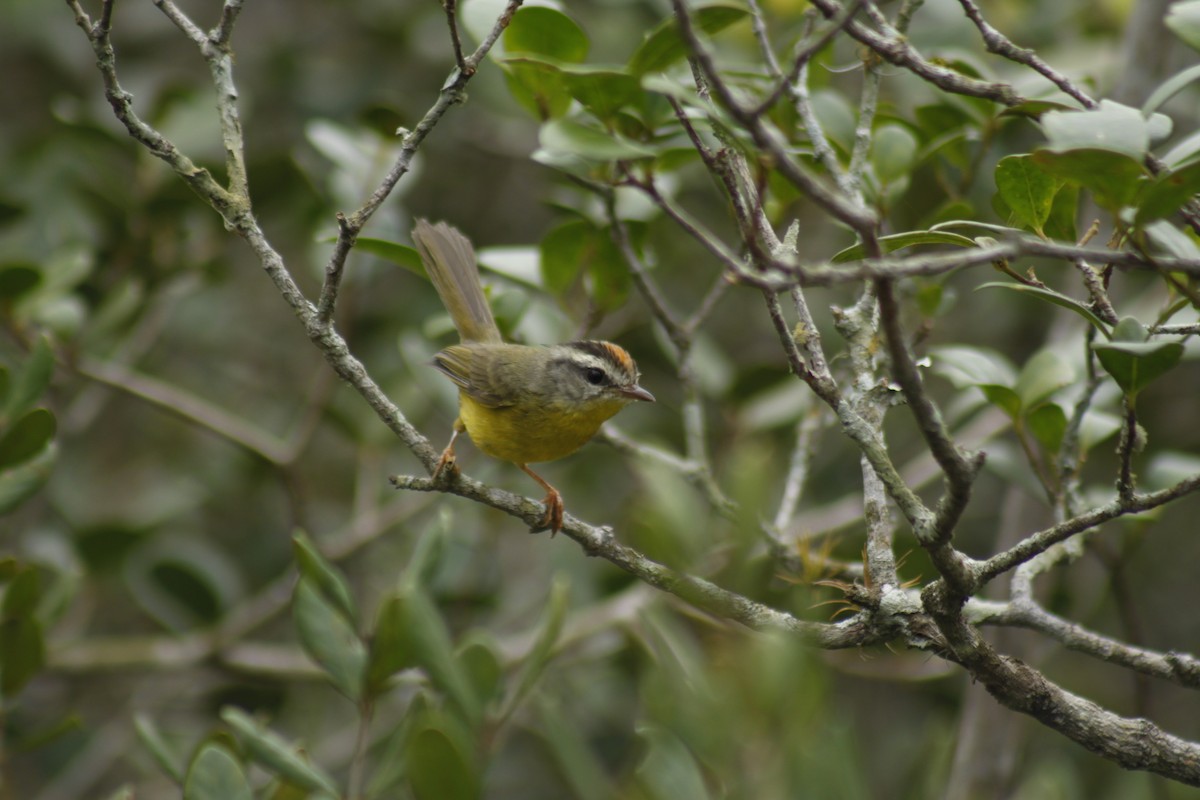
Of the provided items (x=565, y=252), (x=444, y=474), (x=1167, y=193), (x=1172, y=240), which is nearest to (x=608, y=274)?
(x=565, y=252)

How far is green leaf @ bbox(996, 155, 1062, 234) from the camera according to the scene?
7.48 feet

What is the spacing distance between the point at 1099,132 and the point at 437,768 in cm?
191

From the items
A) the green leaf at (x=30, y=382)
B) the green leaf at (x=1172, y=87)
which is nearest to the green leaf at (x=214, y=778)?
the green leaf at (x=30, y=382)

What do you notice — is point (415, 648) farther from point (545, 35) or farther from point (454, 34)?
point (545, 35)

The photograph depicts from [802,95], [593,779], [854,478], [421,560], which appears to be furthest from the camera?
[854,478]

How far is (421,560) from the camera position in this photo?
125 inches

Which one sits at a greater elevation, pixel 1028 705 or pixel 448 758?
pixel 1028 705

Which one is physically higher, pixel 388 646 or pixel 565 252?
pixel 565 252

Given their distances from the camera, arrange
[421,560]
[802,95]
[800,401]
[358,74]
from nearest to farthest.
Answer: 1. [802,95]
2. [421,560]
3. [800,401]
4. [358,74]

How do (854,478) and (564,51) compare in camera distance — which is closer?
(564,51)

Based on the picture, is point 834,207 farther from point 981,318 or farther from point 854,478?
point 981,318

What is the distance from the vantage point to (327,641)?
293cm

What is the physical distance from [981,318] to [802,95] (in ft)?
10.9

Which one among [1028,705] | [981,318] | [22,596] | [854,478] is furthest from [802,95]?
[981,318]
